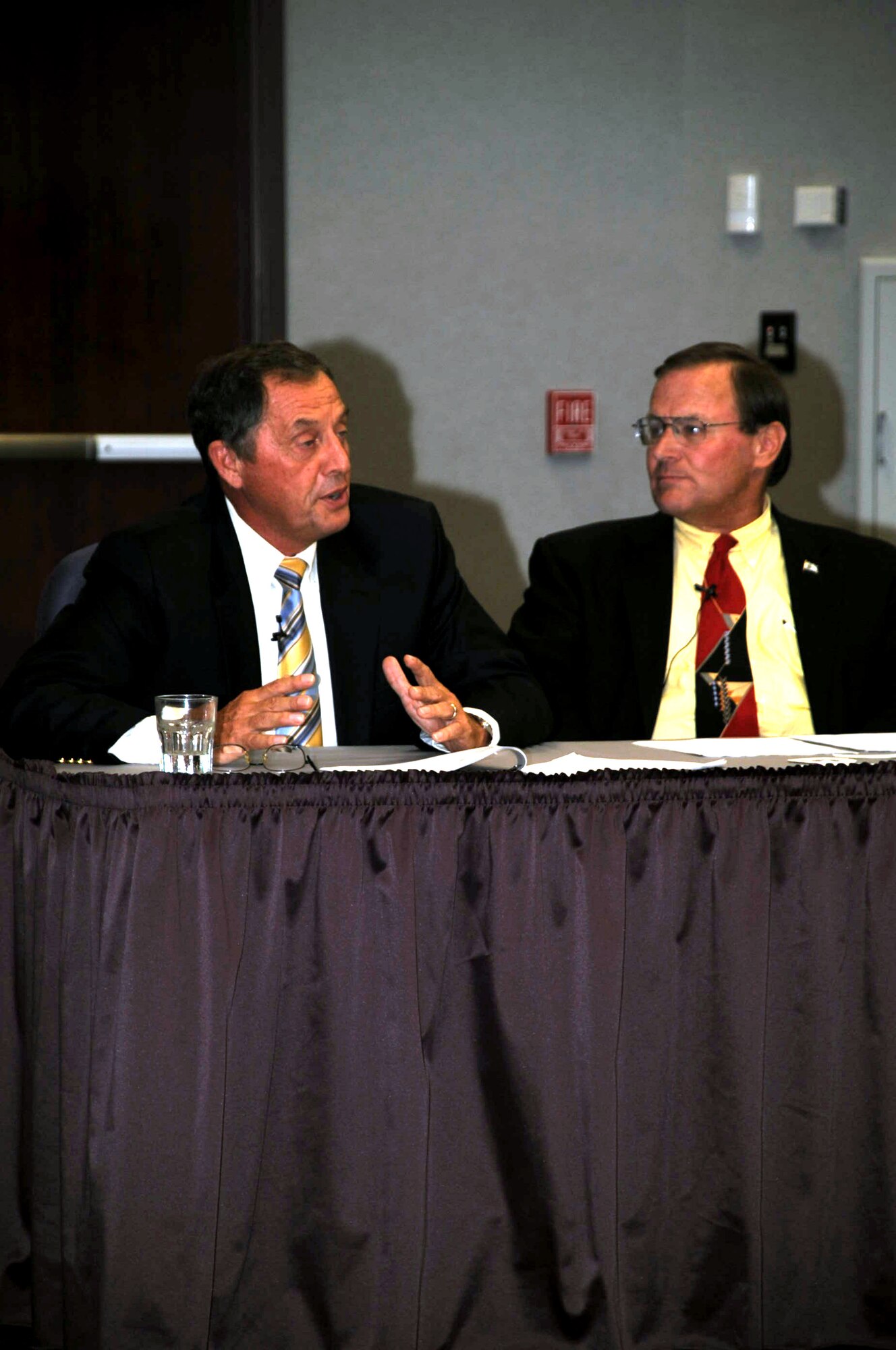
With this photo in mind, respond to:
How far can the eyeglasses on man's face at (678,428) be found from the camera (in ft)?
9.64

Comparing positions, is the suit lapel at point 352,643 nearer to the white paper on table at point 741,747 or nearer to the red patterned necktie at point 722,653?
the white paper on table at point 741,747

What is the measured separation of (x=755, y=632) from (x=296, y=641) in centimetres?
94

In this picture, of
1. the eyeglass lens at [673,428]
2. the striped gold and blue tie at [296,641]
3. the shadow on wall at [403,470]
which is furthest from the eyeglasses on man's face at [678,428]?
the shadow on wall at [403,470]

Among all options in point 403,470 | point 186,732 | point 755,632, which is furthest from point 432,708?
point 403,470

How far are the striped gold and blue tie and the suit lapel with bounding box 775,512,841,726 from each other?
3.18ft

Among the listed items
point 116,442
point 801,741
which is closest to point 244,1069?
point 801,741

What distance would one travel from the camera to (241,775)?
163 centimetres

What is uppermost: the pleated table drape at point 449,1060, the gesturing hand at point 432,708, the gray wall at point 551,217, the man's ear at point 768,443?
the gray wall at point 551,217

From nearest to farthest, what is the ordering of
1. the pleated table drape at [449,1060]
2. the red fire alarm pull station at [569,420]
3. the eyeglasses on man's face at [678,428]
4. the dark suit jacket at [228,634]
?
the pleated table drape at [449,1060]
the dark suit jacket at [228,634]
the eyeglasses on man's face at [678,428]
the red fire alarm pull station at [569,420]

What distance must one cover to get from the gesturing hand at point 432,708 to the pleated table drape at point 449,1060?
47 cm

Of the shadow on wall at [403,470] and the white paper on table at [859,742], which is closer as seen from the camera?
the white paper on table at [859,742]

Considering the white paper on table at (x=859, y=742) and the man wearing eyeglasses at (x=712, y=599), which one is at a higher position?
the man wearing eyeglasses at (x=712, y=599)

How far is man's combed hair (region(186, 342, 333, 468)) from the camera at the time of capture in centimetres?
254

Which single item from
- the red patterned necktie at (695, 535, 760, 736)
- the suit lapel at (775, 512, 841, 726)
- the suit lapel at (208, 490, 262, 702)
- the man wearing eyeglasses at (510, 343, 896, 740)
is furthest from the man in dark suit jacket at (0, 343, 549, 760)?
the suit lapel at (775, 512, 841, 726)
